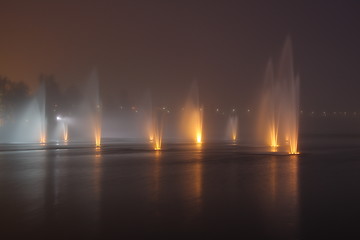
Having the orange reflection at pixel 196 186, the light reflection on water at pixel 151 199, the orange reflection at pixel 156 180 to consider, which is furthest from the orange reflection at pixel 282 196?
the orange reflection at pixel 156 180

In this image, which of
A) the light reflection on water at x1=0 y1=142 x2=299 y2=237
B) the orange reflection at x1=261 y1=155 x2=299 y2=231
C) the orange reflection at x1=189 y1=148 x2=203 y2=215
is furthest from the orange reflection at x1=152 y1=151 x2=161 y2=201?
the orange reflection at x1=261 y1=155 x2=299 y2=231

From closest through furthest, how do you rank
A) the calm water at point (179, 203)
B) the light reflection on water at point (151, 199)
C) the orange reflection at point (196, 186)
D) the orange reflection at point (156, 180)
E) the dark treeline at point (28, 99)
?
the calm water at point (179, 203) < the light reflection on water at point (151, 199) < the orange reflection at point (196, 186) < the orange reflection at point (156, 180) < the dark treeline at point (28, 99)

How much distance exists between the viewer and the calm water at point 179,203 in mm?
9734

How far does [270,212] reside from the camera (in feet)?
37.6

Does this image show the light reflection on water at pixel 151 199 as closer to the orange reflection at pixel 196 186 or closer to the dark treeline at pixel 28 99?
the orange reflection at pixel 196 186

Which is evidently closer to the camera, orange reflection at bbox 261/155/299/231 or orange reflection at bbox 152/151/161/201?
orange reflection at bbox 261/155/299/231

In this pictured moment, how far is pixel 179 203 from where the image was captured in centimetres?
1273

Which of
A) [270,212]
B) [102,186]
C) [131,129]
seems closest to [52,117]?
[131,129]

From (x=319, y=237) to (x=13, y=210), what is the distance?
7630mm

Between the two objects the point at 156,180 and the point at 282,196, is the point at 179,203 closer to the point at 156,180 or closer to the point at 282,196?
the point at 282,196

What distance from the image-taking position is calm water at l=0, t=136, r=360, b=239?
31.9ft

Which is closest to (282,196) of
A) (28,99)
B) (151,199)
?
(151,199)

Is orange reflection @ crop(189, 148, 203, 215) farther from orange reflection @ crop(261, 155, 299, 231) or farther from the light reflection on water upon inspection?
orange reflection @ crop(261, 155, 299, 231)

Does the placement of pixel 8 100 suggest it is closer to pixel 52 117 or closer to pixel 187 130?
pixel 52 117
